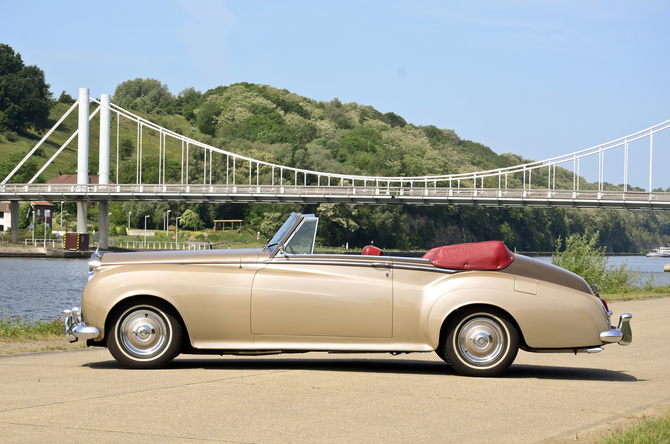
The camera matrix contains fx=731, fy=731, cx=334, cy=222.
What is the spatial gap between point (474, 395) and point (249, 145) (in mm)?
85343

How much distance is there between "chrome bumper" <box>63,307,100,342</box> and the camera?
5645 mm

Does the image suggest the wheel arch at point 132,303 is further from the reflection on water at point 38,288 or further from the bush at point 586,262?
the bush at point 586,262

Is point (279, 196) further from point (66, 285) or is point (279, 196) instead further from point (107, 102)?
point (66, 285)

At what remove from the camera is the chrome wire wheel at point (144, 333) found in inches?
225

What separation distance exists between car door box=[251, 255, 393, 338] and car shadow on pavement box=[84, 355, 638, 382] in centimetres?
51

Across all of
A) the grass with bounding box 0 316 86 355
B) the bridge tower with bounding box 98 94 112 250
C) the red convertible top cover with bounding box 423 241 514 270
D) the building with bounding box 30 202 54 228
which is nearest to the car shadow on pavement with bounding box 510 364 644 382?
the red convertible top cover with bounding box 423 241 514 270

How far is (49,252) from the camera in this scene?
62062mm

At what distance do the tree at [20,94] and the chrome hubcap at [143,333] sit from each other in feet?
371

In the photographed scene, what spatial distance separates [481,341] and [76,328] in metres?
3.15

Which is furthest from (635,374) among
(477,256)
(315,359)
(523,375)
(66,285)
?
(66,285)

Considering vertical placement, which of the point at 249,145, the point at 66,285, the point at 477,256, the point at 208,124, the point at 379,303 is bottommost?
the point at 66,285

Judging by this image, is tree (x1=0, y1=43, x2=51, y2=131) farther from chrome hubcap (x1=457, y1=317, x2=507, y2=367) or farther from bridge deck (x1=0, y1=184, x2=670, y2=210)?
chrome hubcap (x1=457, y1=317, x2=507, y2=367)

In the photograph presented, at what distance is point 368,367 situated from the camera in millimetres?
6215

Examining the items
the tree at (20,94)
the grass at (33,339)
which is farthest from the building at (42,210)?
the grass at (33,339)
